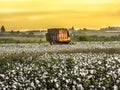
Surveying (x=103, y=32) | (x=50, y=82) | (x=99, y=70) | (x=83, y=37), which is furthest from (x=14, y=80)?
(x=103, y=32)

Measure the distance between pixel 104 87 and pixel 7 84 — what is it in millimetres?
4044

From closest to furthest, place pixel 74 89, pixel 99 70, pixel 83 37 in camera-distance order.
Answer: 1. pixel 74 89
2. pixel 99 70
3. pixel 83 37

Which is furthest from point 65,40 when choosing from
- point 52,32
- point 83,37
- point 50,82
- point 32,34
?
point 50,82

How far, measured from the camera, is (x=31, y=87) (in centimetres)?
1514

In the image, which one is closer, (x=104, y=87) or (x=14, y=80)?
(x=104, y=87)

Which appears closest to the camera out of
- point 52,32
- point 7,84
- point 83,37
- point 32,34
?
point 7,84

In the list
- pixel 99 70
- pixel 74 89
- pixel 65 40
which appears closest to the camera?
pixel 74 89

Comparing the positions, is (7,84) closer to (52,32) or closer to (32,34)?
(52,32)

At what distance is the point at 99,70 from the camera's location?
1892cm

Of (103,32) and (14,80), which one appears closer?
(14,80)

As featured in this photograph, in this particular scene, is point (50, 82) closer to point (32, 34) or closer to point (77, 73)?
point (77, 73)

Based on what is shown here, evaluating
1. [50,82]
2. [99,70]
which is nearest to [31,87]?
[50,82]

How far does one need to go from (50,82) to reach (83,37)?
6603 cm

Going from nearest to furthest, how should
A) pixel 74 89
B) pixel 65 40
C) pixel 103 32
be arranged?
pixel 74 89 < pixel 65 40 < pixel 103 32
